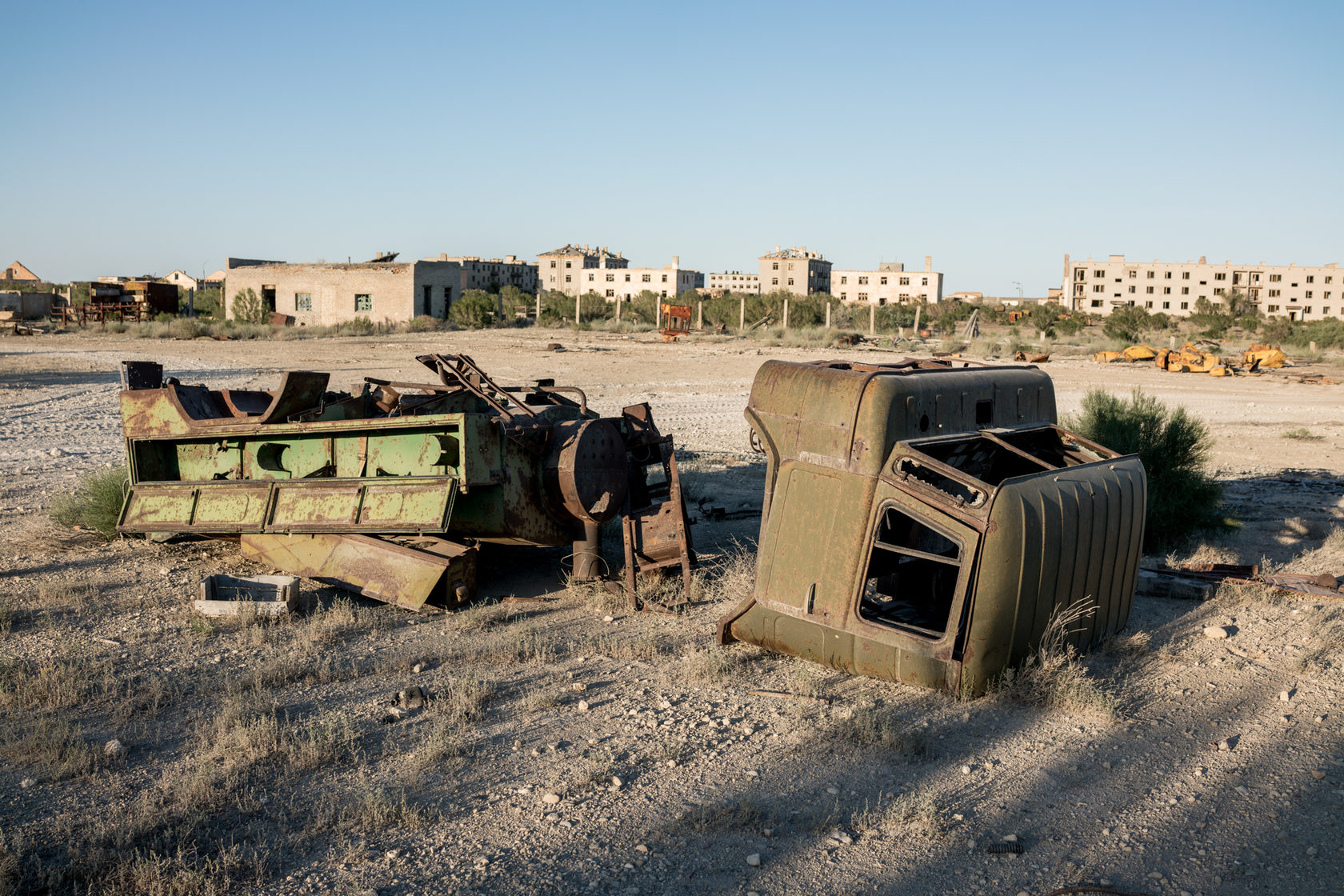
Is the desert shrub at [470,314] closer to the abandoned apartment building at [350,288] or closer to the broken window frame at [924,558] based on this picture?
the abandoned apartment building at [350,288]

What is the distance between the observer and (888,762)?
15.5 feet

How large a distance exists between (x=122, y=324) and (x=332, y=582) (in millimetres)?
38792

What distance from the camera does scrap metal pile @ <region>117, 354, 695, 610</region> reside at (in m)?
6.89

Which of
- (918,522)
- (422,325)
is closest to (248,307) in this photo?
(422,325)

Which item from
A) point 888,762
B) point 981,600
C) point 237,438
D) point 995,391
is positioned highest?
point 995,391

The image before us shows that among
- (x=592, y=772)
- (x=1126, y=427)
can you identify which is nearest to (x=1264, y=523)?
(x=1126, y=427)

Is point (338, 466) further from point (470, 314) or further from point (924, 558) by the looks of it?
point (470, 314)

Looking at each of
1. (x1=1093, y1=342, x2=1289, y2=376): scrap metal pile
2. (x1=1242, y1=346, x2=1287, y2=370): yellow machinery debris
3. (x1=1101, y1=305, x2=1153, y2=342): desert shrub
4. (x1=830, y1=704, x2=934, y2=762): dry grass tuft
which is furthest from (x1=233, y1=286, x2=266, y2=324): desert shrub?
(x1=830, y1=704, x2=934, y2=762): dry grass tuft

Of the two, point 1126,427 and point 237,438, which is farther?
point 1126,427

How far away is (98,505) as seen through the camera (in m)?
8.64

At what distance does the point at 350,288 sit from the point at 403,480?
4280cm

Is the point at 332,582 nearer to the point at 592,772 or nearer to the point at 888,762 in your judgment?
the point at 592,772

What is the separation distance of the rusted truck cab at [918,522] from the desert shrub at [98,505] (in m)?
5.60

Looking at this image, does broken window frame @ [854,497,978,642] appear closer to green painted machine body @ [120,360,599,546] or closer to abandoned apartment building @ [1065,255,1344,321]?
green painted machine body @ [120,360,599,546]
